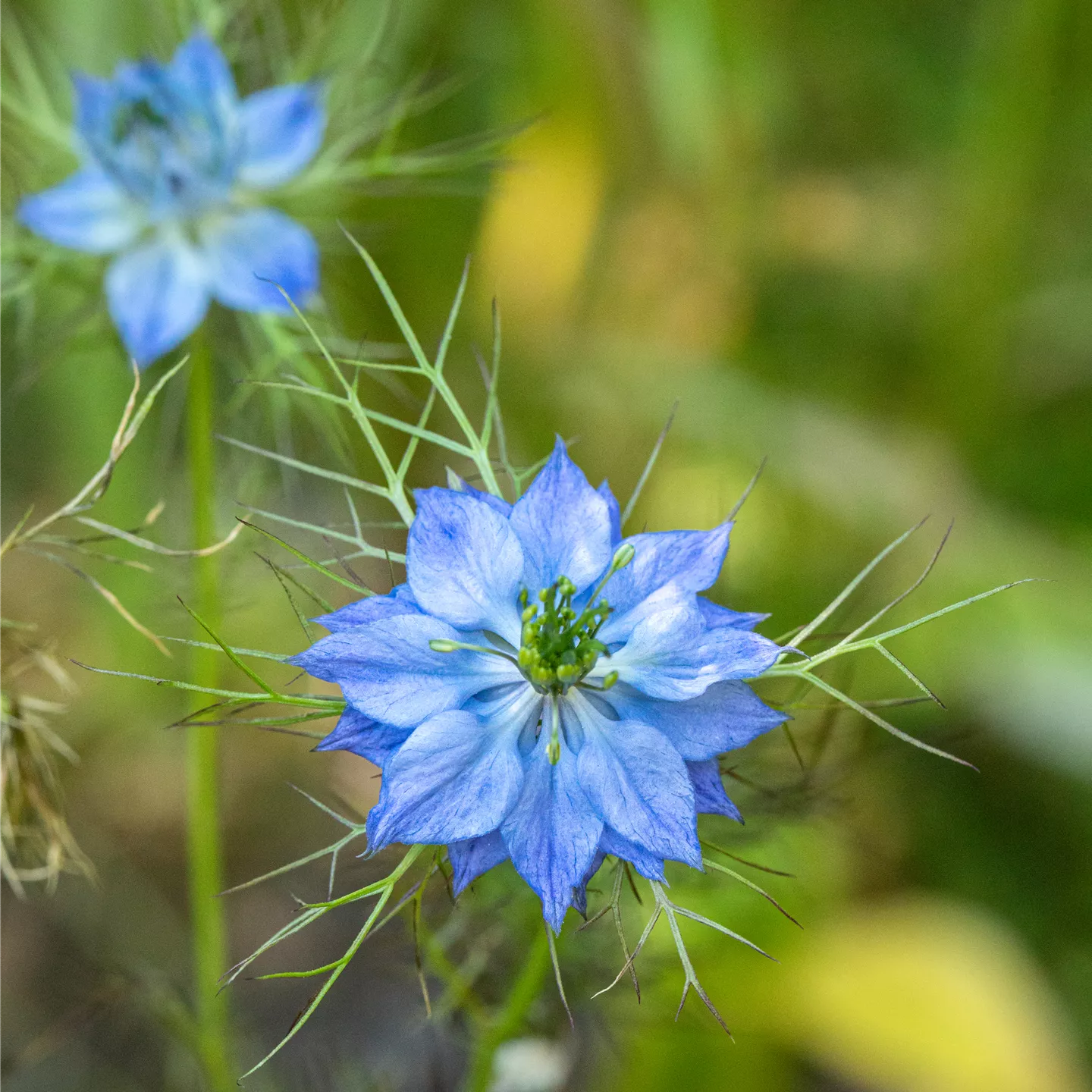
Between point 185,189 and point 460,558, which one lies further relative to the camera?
point 185,189

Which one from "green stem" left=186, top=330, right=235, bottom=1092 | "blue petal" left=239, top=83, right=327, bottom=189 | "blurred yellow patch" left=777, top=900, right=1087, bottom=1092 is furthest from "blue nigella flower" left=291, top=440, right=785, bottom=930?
"blurred yellow patch" left=777, top=900, right=1087, bottom=1092

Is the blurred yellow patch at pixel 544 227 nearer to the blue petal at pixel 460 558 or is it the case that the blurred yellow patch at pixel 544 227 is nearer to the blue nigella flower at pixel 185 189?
the blue nigella flower at pixel 185 189

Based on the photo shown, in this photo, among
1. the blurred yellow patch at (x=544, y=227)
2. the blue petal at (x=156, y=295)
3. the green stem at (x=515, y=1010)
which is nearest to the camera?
the green stem at (x=515, y=1010)

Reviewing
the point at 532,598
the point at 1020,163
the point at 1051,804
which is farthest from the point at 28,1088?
the point at 1020,163

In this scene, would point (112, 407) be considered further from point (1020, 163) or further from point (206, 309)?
point (1020, 163)

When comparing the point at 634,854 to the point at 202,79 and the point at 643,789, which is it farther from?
the point at 202,79

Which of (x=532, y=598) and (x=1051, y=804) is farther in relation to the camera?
(x=1051, y=804)

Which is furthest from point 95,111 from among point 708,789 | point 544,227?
point 544,227

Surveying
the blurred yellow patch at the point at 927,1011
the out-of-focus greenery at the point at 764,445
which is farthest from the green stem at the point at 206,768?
the blurred yellow patch at the point at 927,1011
